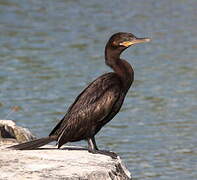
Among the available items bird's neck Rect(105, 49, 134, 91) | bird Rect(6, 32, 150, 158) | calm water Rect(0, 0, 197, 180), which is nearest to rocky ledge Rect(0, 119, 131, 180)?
bird Rect(6, 32, 150, 158)

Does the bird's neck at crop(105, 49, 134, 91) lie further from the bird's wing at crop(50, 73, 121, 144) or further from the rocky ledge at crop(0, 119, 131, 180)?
the rocky ledge at crop(0, 119, 131, 180)

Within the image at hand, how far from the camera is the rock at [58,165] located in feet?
22.0

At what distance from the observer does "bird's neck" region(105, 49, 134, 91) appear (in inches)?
326

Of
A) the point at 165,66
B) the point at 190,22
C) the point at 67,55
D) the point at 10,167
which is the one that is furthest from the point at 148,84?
the point at 10,167

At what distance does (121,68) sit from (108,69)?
6979 millimetres

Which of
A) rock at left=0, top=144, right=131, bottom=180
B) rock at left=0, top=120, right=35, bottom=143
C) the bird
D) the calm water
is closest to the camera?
rock at left=0, top=144, right=131, bottom=180

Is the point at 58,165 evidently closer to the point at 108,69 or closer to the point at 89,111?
the point at 89,111

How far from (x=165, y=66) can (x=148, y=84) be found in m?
1.41

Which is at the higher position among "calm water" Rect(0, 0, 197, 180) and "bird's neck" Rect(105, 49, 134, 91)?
"bird's neck" Rect(105, 49, 134, 91)

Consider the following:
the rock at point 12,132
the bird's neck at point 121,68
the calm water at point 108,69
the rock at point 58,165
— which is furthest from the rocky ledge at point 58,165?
the calm water at point 108,69

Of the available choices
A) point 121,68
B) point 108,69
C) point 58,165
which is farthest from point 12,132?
point 108,69

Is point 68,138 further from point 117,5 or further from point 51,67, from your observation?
point 117,5

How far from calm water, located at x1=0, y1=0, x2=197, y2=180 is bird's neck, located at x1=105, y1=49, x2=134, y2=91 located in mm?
2045

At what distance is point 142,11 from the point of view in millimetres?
21453
